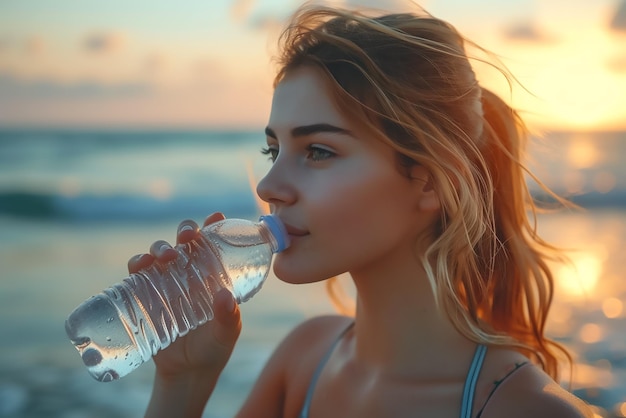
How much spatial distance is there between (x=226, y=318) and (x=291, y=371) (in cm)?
54

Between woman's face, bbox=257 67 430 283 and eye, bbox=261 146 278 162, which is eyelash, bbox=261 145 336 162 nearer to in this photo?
woman's face, bbox=257 67 430 283

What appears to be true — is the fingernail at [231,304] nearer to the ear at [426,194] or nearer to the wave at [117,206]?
the ear at [426,194]

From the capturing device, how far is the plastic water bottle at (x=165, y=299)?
2.48m

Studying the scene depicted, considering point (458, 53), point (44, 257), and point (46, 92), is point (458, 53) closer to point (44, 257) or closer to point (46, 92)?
point (44, 257)

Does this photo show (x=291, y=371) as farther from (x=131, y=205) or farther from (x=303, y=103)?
(x=131, y=205)

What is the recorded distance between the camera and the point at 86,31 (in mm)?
15172

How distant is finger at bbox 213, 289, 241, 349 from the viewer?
7.72 feet

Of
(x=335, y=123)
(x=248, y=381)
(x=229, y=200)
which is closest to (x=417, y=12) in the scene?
(x=335, y=123)

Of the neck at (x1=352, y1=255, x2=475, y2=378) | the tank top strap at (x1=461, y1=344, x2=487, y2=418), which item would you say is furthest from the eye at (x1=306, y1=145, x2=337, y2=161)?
the tank top strap at (x1=461, y1=344, x2=487, y2=418)

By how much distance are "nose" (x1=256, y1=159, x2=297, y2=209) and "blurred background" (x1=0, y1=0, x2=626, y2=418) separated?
2.13 feet

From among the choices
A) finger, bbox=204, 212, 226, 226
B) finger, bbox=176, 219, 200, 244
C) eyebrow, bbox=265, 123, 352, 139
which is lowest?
finger, bbox=176, 219, 200, 244

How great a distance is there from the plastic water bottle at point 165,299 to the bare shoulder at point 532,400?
0.79 meters

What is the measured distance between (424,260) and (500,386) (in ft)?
1.39

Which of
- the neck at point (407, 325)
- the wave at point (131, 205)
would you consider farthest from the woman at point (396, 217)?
the wave at point (131, 205)
